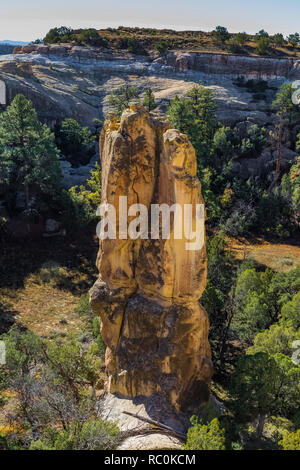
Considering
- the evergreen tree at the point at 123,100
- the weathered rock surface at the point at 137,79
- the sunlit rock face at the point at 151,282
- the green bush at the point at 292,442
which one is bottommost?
the green bush at the point at 292,442

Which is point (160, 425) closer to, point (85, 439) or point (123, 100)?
point (85, 439)

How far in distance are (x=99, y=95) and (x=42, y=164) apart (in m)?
36.3

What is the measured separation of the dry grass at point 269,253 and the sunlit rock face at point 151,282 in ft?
62.9

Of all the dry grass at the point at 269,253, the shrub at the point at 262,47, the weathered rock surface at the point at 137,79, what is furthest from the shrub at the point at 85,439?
the shrub at the point at 262,47

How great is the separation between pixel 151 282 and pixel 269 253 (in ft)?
82.2

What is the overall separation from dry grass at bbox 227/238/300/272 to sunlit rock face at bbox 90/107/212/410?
19.2 m

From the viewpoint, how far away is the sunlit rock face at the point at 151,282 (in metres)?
13.5

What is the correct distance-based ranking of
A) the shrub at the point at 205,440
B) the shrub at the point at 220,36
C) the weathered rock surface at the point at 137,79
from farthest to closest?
1. the shrub at the point at 220,36
2. the weathered rock surface at the point at 137,79
3. the shrub at the point at 205,440

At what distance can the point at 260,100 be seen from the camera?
6344 cm

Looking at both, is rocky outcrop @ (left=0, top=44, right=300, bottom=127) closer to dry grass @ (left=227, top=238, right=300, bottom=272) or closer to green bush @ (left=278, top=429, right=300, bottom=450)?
dry grass @ (left=227, top=238, right=300, bottom=272)

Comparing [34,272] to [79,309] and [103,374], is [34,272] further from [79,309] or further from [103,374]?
[103,374]

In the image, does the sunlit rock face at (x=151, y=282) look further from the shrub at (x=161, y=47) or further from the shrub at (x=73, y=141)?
the shrub at (x=161, y=47)

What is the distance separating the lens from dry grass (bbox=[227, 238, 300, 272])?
33.8 meters

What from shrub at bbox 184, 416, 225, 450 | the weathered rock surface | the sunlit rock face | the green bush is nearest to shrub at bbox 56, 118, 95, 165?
the weathered rock surface
